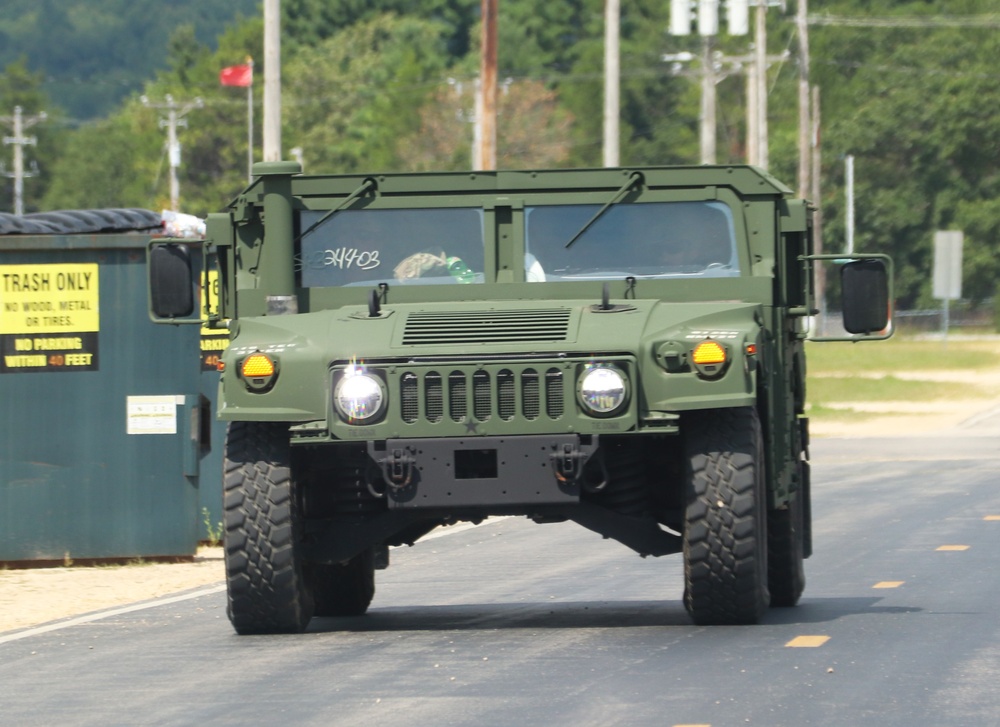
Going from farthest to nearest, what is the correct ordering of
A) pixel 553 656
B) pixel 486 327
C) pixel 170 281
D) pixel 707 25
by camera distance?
pixel 707 25
pixel 170 281
pixel 486 327
pixel 553 656

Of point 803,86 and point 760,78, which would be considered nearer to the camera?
point 760,78

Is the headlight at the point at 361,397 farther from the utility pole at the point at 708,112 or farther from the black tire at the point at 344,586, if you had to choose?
the utility pole at the point at 708,112

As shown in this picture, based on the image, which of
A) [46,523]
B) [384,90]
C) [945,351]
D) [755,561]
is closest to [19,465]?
[46,523]

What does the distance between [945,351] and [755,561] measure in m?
48.5

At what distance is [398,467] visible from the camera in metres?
9.66

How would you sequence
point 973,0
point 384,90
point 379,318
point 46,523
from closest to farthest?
point 379,318 < point 46,523 < point 973,0 < point 384,90

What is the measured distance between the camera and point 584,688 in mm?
8555

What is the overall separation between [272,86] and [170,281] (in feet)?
52.5

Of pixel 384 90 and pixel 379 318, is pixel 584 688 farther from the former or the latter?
pixel 384 90

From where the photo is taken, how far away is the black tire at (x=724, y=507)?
967 centimetres

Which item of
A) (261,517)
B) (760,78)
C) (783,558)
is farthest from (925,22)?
(261,517)

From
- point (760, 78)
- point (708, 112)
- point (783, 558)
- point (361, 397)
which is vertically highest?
point (760, 78)

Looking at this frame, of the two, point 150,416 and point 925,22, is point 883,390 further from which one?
point 925,22

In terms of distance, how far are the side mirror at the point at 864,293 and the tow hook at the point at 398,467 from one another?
238 centimetres
